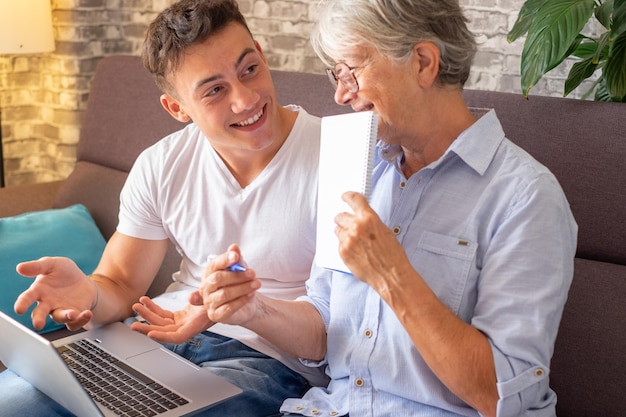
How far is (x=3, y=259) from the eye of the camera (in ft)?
7.45

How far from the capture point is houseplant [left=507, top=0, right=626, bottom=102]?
1819mm

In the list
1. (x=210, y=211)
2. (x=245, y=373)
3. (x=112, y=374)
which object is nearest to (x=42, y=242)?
(x=210, y=211)

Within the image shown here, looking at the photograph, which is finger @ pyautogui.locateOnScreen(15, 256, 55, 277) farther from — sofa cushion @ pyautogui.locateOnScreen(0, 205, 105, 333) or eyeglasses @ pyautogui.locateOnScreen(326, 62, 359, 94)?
eyeglasses @ pyautogui.locateOnScreen(326, 62, 359, 94)

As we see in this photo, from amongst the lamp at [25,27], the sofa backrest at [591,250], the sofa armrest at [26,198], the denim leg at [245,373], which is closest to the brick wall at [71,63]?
the lamp at [25,27]

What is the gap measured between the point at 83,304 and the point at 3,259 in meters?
0.58

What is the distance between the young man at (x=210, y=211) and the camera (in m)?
1.70

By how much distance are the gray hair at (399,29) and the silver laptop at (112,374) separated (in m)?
0.67

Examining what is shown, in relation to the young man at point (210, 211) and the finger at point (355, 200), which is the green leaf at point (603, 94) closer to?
the young man at point (210, 211)

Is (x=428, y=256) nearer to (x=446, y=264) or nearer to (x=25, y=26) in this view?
(x=446, y=264)

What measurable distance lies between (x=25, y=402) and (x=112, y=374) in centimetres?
17

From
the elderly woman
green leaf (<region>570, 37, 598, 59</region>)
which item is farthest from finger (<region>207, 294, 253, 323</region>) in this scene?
green leaf (<region>570, 37, 598, 59</region>)

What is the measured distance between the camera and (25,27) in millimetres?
3074

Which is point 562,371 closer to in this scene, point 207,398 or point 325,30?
point 207,398

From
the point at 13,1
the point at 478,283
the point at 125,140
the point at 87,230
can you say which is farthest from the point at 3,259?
the point at 478,283
